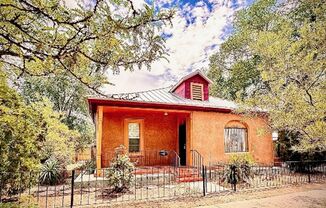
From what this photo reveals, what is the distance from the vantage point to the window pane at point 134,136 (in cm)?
1295

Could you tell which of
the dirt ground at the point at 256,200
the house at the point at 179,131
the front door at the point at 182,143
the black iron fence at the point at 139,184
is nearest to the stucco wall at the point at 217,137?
the house at the point at 179,131

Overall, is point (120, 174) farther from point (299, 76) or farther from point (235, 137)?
point (235, 137)

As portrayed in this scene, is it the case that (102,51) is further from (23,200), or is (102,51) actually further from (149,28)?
(23,200)

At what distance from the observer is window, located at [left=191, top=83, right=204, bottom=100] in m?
14.9

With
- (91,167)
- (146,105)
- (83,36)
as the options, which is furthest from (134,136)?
(83,36)

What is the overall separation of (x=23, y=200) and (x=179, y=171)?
6.98 metres

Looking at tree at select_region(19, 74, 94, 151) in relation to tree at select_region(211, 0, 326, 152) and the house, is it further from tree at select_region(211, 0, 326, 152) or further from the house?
tree at select_region(211, 0, 326, 152)

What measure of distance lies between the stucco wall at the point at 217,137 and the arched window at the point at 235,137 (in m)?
0.29

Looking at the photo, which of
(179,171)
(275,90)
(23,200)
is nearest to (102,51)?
(23,200)

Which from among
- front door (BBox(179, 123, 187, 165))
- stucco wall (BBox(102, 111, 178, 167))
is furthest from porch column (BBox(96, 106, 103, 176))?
front door (BBox(179, 123, 187, 165))

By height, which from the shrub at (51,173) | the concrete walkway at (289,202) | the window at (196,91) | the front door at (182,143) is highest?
the window at (196,91)

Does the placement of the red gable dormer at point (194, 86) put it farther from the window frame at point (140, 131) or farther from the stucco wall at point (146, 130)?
the window frame at point (140, 131)

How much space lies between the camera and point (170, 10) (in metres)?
2.84

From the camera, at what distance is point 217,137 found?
1296cm
